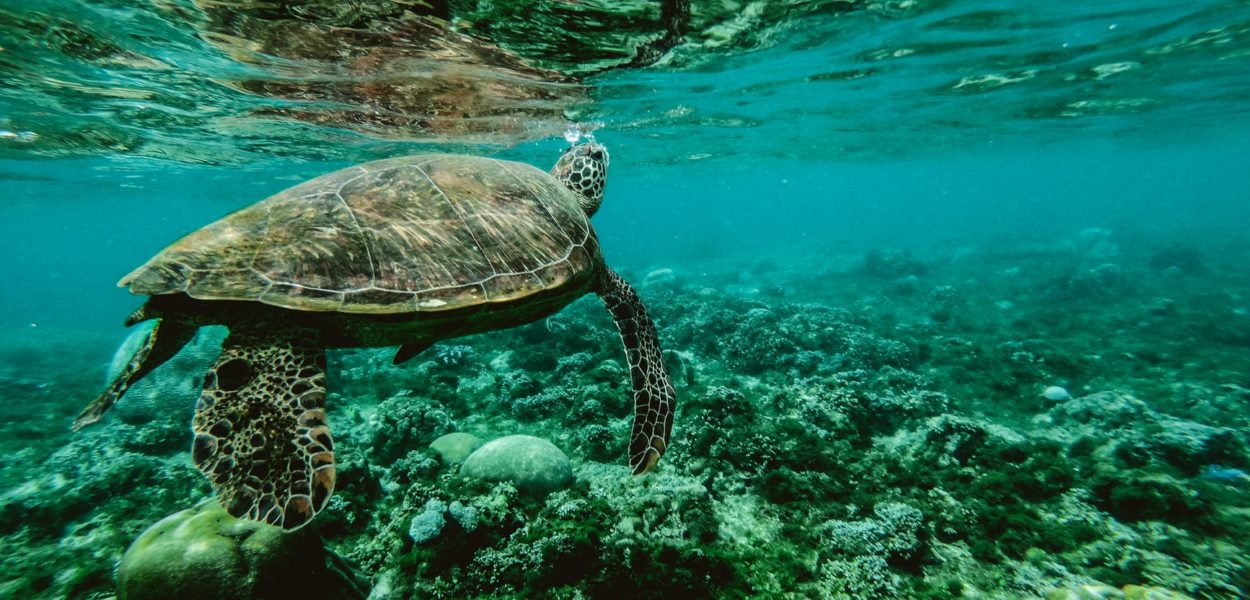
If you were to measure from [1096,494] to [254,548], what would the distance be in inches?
318

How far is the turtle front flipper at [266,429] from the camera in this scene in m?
2.63

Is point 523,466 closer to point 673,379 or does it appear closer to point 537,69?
point 673,379

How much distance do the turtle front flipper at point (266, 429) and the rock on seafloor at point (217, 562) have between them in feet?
2.01

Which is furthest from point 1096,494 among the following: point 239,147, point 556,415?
point 239,147

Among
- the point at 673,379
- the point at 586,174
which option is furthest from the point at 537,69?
the point at 673,379

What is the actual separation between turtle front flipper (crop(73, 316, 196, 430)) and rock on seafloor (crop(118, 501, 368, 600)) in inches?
37.0

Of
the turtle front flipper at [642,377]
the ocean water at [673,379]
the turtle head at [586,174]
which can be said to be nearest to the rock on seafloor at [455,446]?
the ocean water at [673,379]

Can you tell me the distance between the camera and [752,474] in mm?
5738

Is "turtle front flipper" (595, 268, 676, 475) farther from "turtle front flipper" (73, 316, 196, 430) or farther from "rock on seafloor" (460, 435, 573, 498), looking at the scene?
"turtle front flipper" (73, 316, 196, 430)

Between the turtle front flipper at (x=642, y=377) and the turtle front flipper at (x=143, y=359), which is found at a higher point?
the turtle front flipper at (x=143, y=359)

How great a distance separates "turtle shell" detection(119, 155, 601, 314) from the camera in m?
3.11

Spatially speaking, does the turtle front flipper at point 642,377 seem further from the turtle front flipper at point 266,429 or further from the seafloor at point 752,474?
the turtle front flipper at point 266,429

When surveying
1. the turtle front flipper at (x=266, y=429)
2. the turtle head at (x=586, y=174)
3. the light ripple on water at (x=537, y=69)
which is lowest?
the turtle front flipper at (x=266, y=429)

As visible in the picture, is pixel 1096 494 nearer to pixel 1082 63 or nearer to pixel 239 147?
pixel 1082 63
